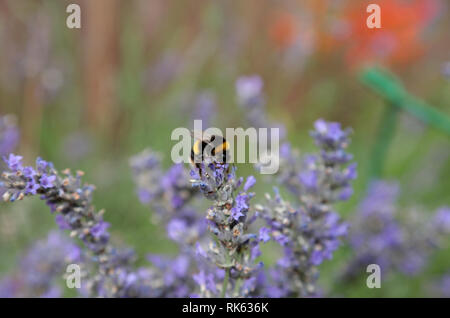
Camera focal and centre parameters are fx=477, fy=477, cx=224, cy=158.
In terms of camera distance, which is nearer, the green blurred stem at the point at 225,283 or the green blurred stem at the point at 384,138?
the green blurred stem at the point at 225,283

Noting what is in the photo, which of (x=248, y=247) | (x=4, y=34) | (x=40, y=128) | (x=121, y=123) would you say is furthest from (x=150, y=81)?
(x=248, y=247)

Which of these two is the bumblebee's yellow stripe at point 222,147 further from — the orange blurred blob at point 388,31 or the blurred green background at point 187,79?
the orange blurred blob at point 388,31

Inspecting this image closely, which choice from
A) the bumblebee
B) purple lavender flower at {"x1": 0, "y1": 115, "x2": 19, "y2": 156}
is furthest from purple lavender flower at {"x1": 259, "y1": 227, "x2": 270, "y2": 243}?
purple lavender flower at {"x1": 0, "y1": 115, "x2": 19, "y2": 156}

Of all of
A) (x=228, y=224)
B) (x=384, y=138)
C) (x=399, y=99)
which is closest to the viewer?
(x=228, y=224)

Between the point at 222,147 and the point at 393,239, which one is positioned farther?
the point at 393,239

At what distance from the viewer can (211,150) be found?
2.61ft

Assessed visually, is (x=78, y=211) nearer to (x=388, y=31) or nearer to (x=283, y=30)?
(x=283, y=30)

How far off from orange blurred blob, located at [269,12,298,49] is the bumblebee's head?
1942mm

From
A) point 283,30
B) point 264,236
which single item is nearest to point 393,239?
point 264,236

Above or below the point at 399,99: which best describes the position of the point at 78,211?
below

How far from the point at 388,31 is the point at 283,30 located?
1.96 ft

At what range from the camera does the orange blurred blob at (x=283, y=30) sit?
2.70 metres

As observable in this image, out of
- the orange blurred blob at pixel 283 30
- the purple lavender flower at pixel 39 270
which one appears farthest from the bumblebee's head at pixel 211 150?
the orange blurred blob at pixel 283 30
